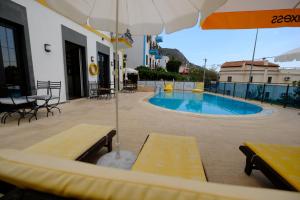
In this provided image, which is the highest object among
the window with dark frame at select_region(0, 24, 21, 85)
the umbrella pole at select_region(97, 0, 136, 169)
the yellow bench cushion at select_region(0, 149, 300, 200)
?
the window with dark frame at select_region(0, 24, 21, 85)

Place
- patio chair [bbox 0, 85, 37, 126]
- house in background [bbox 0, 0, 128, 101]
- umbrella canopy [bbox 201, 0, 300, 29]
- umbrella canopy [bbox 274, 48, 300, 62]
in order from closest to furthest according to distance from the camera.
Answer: umbrella canopy [bbox 201, 0, 300, 29] → patio chair [bbox 0, 85, 37, 126] → house in background [bbox 0, 0, 128, 101] → umbrella canopy [bbox 274, 48, 300, 62]

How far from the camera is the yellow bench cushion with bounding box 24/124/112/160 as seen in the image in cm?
165

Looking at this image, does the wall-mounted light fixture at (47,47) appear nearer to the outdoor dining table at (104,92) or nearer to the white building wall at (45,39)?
the white building wall at (45,39)

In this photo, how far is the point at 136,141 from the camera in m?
2.82

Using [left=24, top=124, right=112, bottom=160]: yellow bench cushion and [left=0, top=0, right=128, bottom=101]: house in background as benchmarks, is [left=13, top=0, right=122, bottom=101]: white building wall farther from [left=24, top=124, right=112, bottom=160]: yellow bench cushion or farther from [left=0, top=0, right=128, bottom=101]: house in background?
[left=24, top=124, right=112, bottom=160]: yellow bench cushion

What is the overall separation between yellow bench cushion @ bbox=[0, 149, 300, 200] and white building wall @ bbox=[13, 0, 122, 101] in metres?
5.72

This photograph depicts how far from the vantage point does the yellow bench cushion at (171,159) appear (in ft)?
4.47

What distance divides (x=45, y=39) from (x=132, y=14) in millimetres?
4697

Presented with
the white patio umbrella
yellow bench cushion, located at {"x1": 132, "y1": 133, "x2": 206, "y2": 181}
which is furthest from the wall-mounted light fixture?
yellow bench cushion, located at {"x1": 132, "y1": 133, "x2": 206, "y2": 181}

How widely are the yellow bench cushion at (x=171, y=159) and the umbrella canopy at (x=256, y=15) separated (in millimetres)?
1838

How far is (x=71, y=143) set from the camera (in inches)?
74.1

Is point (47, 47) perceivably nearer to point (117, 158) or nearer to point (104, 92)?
point (104, 92)

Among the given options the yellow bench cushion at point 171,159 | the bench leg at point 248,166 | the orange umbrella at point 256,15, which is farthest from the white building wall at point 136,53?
the bench leg at point 248,166

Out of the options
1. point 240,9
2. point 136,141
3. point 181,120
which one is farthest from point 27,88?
point 240,9
